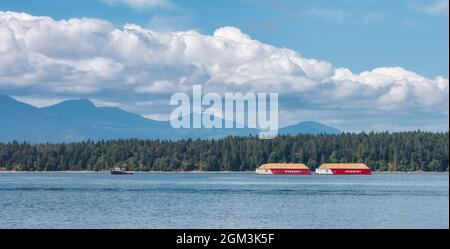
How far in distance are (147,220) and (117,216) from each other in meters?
5.68

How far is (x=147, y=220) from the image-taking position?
76562mm

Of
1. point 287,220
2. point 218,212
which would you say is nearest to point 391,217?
point 287,220
